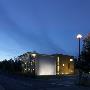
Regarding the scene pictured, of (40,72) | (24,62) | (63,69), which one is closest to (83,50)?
(40,72)

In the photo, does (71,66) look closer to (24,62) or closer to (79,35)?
(24,62)

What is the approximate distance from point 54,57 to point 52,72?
529 cm

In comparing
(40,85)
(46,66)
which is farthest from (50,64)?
(40,85)

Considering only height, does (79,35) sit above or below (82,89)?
above

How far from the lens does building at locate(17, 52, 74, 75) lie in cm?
10175

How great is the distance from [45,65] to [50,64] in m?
3.07

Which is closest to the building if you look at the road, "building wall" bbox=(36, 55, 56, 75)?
"building wall" bbox=(36, 55, 56, 75)

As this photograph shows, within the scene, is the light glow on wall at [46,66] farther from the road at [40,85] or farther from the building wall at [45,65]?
the road at [40,85]

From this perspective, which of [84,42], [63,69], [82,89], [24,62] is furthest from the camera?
[24,62]

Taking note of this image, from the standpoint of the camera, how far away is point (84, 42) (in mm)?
39938

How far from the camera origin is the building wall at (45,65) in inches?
3996

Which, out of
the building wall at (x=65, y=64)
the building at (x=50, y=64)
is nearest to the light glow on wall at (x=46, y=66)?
the building at (x=50, y=64)

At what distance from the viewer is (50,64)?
104312 millimetres

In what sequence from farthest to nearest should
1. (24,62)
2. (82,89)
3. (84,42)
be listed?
(24,62), (84,42), (82,89)
